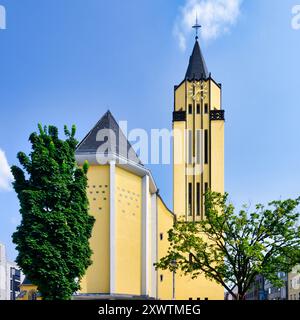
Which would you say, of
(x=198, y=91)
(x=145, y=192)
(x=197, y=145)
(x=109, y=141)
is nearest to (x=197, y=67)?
(x=198, y=91)

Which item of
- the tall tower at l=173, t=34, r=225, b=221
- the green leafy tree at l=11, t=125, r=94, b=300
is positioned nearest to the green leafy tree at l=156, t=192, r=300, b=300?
the green leafy tree at l=11, t=125, r=94, b=300

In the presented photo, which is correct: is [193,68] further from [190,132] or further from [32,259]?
[32,259]

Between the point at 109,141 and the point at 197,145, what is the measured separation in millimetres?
14910

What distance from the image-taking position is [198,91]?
2090 inches

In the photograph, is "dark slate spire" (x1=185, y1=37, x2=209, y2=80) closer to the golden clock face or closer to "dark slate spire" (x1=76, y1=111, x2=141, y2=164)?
the golden clock face

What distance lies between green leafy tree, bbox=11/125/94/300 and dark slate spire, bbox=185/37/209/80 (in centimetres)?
2950

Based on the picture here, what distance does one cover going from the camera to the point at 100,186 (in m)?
36.9

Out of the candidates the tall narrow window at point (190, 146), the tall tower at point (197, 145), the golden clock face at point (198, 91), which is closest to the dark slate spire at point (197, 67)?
the tall tower at point (197, 145)

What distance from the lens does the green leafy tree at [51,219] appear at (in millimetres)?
24625

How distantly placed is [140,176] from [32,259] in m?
17.4
